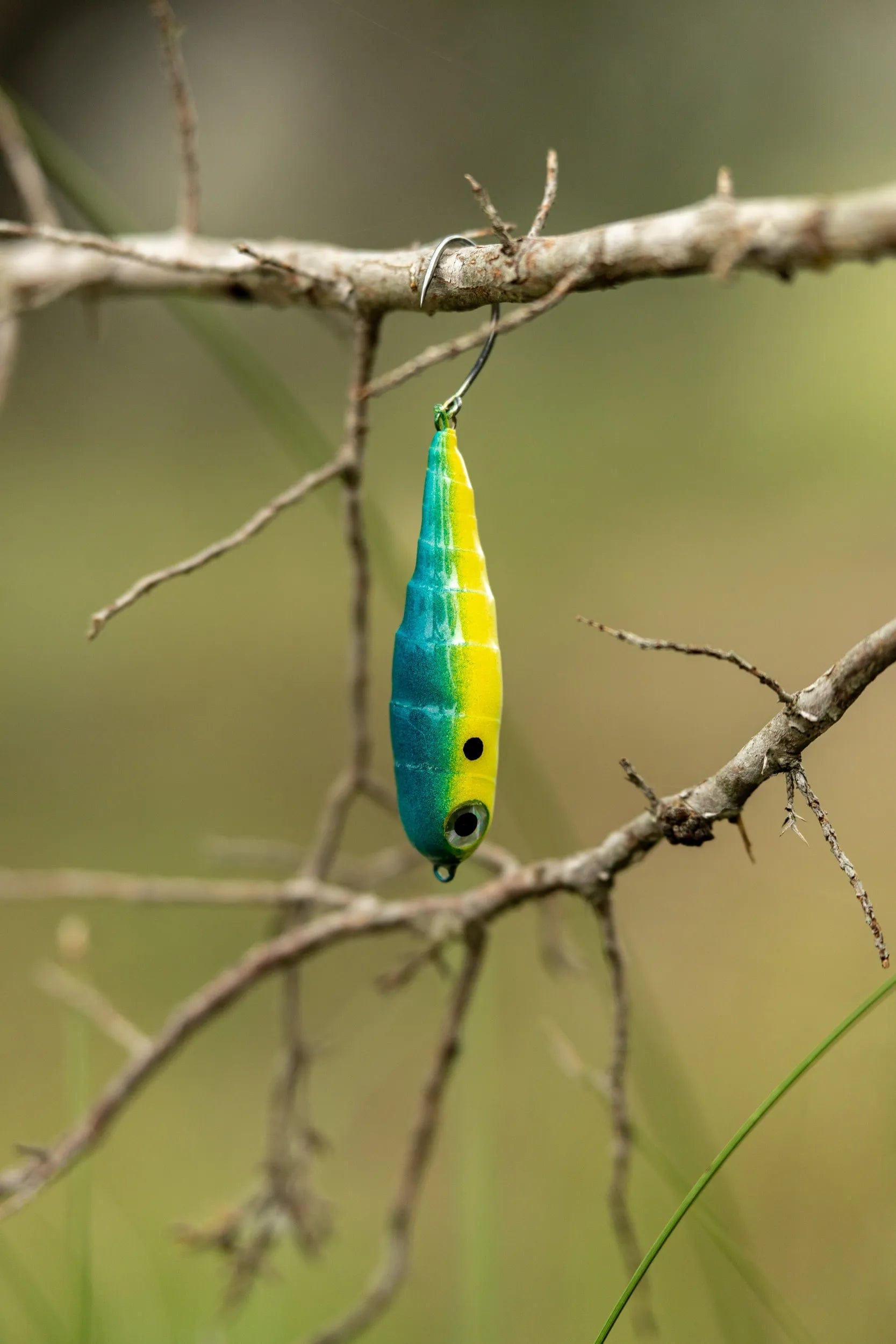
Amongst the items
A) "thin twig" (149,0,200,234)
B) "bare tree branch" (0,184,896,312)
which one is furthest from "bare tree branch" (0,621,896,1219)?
"thin twig" (149,0,200,234)

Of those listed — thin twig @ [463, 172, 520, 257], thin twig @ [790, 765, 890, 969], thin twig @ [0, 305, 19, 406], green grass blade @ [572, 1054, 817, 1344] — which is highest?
thin twig @ [0, 305, 19, 406]

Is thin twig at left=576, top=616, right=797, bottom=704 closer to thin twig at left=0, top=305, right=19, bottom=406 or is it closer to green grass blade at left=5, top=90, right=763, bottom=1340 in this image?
green grass blade at left=5, top=90, right=763, bottom=1340

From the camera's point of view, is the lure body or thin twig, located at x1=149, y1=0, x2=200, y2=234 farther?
thin twig, located at x1=149, y1=0, x2=200, y2=234

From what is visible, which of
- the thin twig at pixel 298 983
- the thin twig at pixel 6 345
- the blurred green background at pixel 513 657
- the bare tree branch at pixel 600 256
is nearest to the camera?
the bare tree branch at pixel 600 256

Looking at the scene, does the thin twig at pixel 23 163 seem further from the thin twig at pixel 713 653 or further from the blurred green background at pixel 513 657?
the thin twig at pixel 713 653

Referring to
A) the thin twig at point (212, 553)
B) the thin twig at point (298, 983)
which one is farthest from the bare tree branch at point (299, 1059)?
the thin twig at point (212, 553)

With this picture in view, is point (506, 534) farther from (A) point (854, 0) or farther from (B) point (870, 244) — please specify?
(B) point (870, 244)
